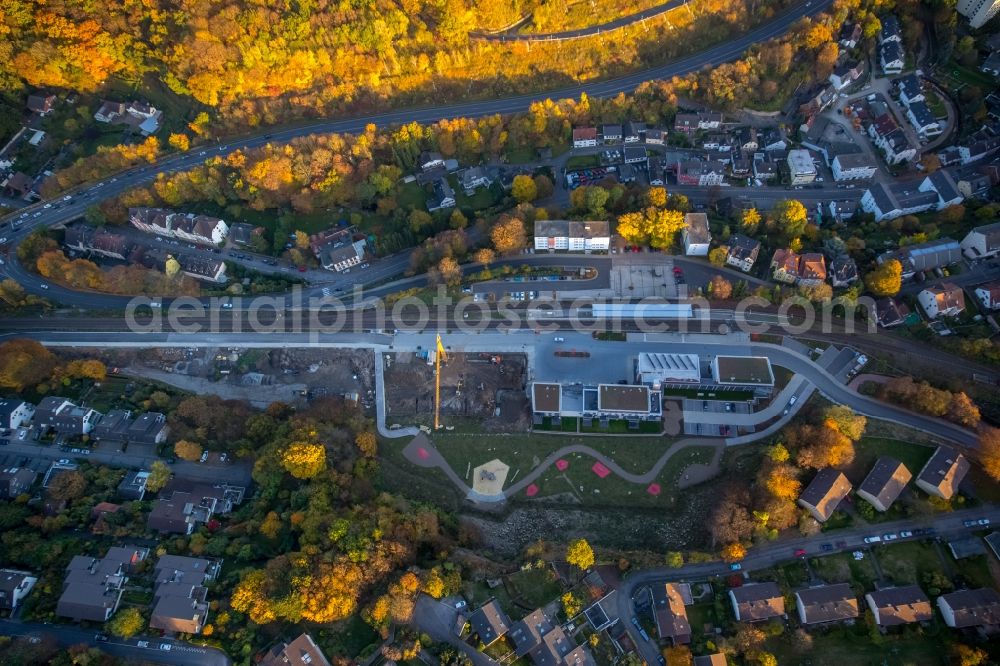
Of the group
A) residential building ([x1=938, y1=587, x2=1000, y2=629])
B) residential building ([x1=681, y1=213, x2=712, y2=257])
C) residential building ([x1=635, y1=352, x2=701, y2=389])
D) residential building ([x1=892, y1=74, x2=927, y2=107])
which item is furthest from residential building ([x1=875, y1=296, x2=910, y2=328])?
residential building ([x1=892, y1=74, x2=927, y2=107])

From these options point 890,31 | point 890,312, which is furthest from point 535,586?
point 890,31

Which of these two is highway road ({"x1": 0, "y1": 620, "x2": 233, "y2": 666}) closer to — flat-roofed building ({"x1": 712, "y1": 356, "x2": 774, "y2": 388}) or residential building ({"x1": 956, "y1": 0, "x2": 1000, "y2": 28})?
flat-roofed building ({"x1": 712, "y1": 356, "x2": 774, "y2": 388})

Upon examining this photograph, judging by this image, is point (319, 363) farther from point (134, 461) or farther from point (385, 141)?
point (385, 141)

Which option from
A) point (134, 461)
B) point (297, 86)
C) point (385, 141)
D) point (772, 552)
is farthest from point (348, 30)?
point (772, 552)

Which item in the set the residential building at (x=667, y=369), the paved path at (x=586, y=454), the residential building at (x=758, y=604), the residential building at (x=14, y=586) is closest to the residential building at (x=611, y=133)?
the residential building at (x=667, y=369)

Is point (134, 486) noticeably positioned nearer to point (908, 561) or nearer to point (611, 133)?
point (611, 133)
